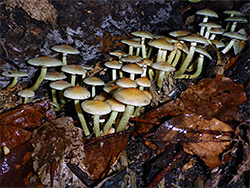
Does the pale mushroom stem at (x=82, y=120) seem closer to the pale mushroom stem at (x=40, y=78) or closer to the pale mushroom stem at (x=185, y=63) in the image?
the pale mushroom stem at (x=40, y=78)

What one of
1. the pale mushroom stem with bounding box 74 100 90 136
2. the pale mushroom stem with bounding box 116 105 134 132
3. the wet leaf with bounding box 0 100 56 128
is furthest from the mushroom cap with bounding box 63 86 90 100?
the wet leaf with bounding box 0 100 56 128

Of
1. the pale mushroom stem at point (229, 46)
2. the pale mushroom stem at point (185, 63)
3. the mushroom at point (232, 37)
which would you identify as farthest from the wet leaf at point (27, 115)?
the pale mushroom stem at point (229, 46)

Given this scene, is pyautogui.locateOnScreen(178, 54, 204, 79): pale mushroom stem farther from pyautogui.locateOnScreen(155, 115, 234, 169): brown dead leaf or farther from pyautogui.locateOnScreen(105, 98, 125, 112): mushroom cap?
pyautogui.locateOnScreen(105, 98, 125, 112): mushroom cap

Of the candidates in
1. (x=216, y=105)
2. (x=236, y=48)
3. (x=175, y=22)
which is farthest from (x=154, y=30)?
(x=216, y=105)

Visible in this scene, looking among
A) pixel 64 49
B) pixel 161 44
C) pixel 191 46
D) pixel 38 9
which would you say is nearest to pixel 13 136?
pixel 64 49

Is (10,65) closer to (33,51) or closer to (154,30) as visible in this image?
(33,51)
